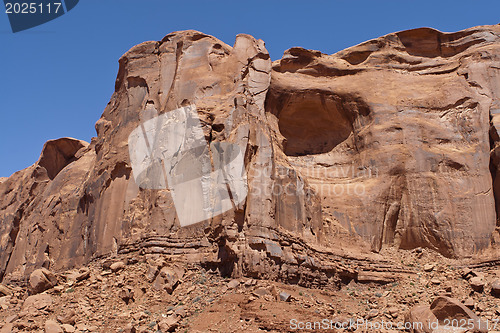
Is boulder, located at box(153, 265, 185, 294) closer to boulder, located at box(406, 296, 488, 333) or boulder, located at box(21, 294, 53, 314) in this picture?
boulder, located at box(21, 294, 53, 314)

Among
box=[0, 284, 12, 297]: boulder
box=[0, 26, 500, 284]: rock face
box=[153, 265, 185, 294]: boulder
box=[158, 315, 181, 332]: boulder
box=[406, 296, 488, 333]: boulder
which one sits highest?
box=[0, 26, 500, 284]: rock face

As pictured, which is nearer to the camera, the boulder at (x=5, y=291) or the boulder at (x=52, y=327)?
the boulder at (x=52, y=327)

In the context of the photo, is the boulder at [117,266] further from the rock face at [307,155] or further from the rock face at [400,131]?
the rock face at [400,131]

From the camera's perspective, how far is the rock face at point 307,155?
24.8 meters

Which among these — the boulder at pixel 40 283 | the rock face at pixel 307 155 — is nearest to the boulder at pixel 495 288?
the rock face at pixel 307 155

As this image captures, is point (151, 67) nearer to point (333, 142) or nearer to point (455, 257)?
point (333, 142)

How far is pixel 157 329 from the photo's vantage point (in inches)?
790

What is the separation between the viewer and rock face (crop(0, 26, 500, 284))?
24.8m

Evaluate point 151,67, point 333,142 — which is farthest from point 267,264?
point 151,67

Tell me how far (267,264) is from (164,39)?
46.7 ft

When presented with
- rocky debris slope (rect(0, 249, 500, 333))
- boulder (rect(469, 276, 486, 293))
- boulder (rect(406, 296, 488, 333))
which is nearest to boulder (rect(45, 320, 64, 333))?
rocky debris slope (rect(0, 249, 500, 333))

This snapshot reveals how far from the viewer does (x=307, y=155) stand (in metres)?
31.7

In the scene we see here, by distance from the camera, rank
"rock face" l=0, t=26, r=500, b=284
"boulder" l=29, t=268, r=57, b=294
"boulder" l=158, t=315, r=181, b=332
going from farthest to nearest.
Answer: "rock face" l=0, t=26, r=500, b=284 → "boulder" l=29, t=268, r=57, b=294 → "boulder" l=158, t=315, r=181, b=332

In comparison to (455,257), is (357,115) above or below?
above
